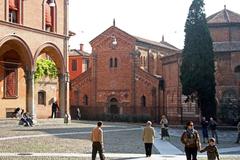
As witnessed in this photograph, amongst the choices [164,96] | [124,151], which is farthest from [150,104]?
[124,151]

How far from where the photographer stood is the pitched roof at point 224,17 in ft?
156

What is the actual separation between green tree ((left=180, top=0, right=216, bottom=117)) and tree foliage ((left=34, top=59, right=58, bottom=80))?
1195 cm

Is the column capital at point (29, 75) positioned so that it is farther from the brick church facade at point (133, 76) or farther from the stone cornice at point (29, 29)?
the brick church facade at point (133, 76)

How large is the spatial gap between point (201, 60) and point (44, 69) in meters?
13.9

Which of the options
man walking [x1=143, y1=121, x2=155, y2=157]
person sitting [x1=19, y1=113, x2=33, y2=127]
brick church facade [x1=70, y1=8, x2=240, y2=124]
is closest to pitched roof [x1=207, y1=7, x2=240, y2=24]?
brick church facade [x1=70, y1=8, x2=240, y2=124]

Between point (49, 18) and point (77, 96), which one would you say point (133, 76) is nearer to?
point (77, 96)

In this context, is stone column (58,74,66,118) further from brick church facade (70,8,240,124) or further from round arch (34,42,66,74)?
brick church facade (70,8,240,124)

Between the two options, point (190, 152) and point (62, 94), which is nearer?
point (190, 152)

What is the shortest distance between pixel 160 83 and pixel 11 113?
2016cm

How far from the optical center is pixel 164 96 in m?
50.8

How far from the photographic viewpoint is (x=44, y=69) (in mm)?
40938

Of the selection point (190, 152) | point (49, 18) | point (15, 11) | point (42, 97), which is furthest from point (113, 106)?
point (190, 152)

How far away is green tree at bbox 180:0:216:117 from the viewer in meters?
37.0

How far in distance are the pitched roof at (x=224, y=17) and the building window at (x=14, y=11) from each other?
74.5 feet
